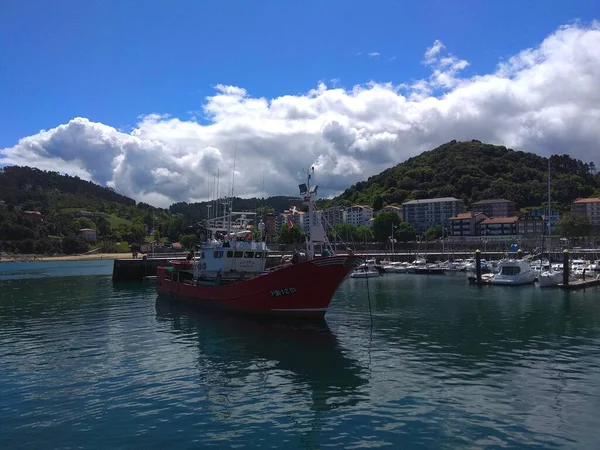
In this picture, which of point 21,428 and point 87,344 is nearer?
point 21,428

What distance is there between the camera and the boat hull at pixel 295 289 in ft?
93.4

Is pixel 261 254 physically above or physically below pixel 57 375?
above

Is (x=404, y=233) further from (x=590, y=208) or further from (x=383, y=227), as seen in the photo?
(x=590, y=208)

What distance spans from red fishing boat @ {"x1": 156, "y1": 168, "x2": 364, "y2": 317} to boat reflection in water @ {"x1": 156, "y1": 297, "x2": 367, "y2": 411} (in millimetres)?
1204

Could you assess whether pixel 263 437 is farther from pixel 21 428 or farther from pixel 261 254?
pixel 261 254

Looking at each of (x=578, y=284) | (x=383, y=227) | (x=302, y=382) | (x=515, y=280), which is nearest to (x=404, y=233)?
(x=383, y=227)

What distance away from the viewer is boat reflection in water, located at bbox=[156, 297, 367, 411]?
17.5 m

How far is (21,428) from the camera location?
1363cm

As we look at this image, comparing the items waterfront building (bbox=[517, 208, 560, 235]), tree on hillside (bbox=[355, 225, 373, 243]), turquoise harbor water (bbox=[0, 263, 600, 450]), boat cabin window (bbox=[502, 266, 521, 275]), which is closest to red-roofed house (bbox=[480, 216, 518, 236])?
waterfront building (bbox=[517, 208, 560, 235])

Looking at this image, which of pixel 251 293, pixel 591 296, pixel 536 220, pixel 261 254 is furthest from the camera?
pixel 536 220

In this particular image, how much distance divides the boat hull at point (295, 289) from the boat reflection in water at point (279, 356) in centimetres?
81

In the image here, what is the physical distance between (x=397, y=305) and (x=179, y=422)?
101 ft

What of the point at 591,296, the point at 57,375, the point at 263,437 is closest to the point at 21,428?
the point at 57,375

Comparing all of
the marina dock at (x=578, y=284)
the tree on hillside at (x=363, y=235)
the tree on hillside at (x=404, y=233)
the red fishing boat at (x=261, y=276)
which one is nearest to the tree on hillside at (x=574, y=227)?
the tree on hillside at (x=404, y=233)
